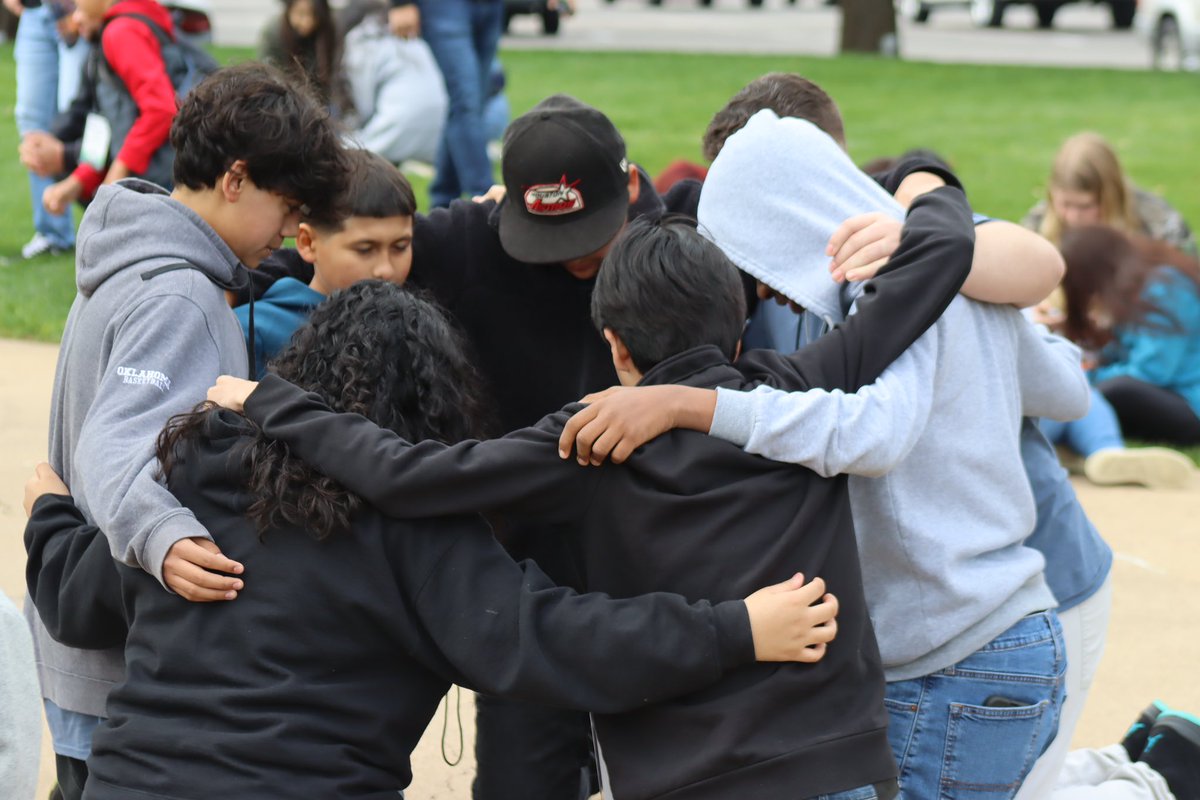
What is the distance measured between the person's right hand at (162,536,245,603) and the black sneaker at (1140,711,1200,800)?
2.14m

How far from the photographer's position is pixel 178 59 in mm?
6316

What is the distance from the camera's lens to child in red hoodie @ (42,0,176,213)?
6062 mm

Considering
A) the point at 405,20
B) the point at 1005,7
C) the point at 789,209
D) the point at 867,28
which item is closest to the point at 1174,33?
the point at 867,28

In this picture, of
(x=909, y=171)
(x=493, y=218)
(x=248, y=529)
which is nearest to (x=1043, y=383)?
(x=909, y=171)

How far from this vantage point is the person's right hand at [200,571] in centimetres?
215

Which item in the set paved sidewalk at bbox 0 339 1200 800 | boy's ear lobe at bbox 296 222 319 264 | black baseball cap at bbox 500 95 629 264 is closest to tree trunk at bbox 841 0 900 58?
paved sidewalk at bbox 0 339 1200 800

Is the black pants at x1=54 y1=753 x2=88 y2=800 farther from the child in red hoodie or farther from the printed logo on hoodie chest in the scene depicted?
the child in red hoodie

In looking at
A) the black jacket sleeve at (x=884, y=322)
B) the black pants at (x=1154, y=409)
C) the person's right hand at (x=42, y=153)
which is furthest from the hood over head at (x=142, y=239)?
the black pants at (x=1154, y=409)

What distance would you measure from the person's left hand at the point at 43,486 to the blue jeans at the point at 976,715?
1499 mm

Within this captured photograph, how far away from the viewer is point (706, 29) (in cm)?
2400

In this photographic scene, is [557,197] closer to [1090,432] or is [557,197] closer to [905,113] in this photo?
[1090,432]

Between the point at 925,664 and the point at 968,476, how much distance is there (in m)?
0.33

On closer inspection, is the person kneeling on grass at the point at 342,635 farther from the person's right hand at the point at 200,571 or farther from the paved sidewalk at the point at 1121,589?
the paved sidewalk at the point at 1121,589

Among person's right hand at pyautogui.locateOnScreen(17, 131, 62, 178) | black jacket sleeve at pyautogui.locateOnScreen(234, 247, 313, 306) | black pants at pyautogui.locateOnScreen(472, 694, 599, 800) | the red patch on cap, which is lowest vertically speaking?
black pants at pyautogui.locateOnScreen(472, 694, 599, 800)
